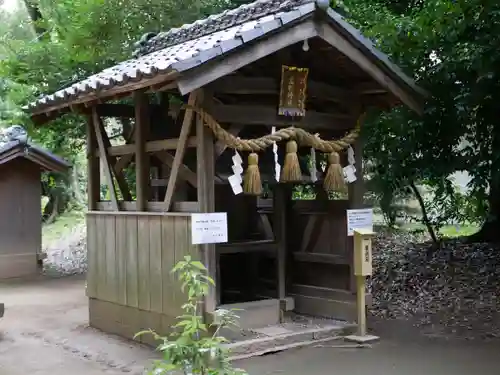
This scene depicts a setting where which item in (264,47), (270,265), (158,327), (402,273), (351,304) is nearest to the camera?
(264,47)

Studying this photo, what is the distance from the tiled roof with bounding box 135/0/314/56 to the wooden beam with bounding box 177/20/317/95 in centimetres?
33

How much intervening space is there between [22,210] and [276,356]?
9054mm

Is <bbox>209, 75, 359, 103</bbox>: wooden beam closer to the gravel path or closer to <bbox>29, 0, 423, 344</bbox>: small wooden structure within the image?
<bbox>29, 0, 423, 344</bbox>: small wooden structure

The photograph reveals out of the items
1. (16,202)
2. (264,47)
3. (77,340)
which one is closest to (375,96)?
(264,47)

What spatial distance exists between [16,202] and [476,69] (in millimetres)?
9938

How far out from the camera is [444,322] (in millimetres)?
7844

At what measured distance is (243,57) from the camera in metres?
6.08

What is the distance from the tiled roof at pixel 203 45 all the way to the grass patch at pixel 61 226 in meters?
12.0

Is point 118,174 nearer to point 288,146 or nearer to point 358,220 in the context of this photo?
point 288,146

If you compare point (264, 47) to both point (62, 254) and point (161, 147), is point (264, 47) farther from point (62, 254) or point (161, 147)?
point (62, 254)

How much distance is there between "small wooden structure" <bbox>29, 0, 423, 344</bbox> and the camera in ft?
20.6

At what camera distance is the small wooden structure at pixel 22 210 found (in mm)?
13477

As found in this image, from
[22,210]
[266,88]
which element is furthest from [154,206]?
[22,210]

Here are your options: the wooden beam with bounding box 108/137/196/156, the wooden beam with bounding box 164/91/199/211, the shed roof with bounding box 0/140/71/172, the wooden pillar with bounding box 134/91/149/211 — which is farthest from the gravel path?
the wooden beam with bounding box 164/91/199/211
